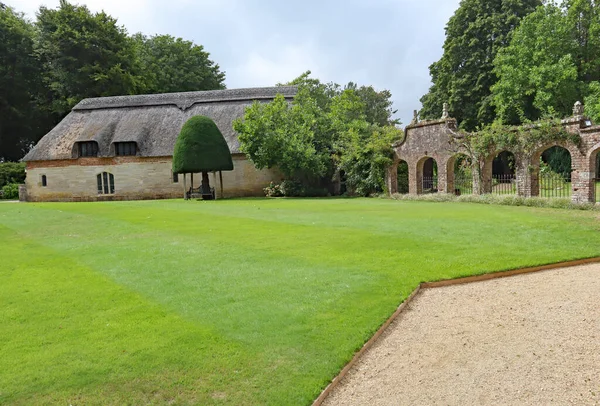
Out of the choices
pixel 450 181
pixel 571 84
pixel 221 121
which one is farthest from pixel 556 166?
pixel 221 121

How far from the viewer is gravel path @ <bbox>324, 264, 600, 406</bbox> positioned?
12.3 ft

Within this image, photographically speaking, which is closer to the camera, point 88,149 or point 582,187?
point 582,187

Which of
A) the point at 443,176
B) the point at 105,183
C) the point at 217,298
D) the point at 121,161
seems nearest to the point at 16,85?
the point at 105,183

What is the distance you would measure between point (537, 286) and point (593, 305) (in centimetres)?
87

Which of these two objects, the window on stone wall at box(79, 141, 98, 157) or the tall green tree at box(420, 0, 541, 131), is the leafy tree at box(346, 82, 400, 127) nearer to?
the tall green tree at box(420, 0, 541, 131)

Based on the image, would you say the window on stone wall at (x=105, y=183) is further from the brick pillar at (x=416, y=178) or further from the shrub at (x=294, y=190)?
the brick pillar at (x=416, y=178)

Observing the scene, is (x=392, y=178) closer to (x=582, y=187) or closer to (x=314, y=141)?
(x=314, y=141)

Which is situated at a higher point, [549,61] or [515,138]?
[549,61]

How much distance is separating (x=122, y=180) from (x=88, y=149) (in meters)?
3.45

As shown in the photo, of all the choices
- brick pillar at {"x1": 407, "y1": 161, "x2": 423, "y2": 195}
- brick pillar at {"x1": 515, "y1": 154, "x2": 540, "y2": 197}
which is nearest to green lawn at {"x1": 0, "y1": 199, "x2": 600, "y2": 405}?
brick pillar at {"x1": 515, "y1": 154, "x2": 540, "y2": 197}

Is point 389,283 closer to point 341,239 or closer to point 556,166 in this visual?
point 341,239

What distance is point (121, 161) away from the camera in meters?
32.6

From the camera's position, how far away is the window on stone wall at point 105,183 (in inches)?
1298

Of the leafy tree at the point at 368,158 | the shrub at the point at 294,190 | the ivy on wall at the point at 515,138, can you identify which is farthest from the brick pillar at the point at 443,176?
the shrub at the point at 294,190
